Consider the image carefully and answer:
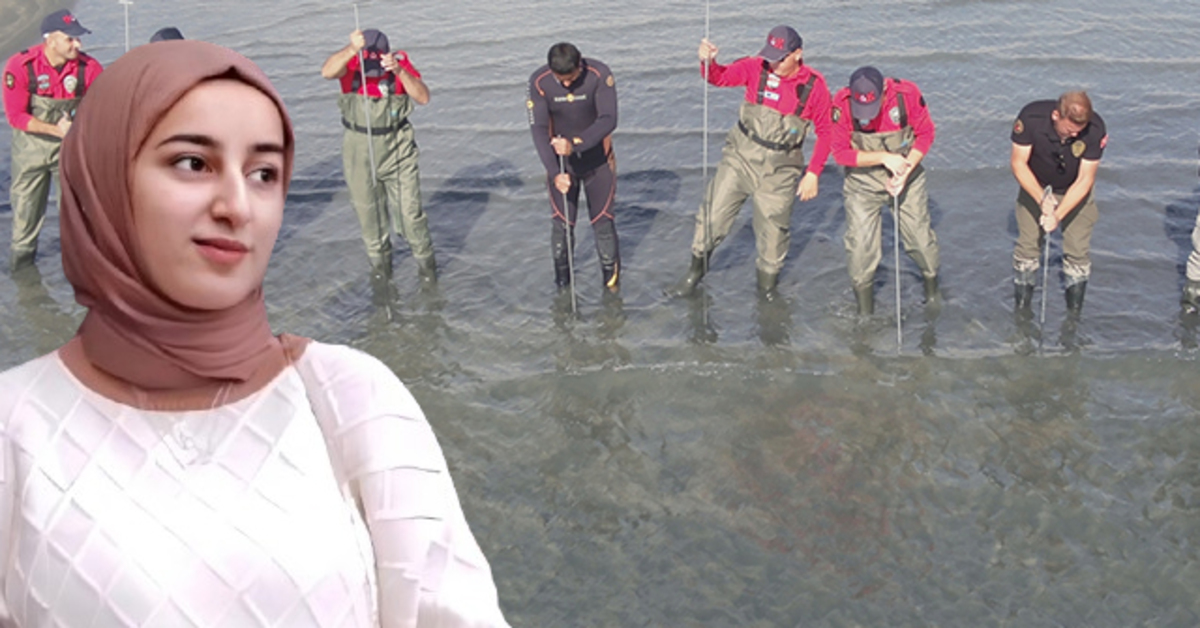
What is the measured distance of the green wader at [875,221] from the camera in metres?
9.96

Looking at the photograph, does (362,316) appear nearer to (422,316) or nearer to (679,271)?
(422,316)

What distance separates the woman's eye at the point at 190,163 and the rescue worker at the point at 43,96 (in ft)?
30.7

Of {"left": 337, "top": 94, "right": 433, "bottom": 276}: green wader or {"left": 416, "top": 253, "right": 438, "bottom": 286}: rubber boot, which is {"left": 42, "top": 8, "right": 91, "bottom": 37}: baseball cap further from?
{"left": 416, "top": 253, "right": 438, "bottom": 286}: rubber boot

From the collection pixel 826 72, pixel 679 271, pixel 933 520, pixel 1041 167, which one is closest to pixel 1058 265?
pixel 1041 167

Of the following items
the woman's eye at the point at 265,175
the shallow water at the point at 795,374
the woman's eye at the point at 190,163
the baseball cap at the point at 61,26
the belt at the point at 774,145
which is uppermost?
the woman's eye at the point at 190,163

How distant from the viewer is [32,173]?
443 inches

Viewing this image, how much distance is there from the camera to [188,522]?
1.80 meters

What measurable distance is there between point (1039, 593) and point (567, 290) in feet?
16.1

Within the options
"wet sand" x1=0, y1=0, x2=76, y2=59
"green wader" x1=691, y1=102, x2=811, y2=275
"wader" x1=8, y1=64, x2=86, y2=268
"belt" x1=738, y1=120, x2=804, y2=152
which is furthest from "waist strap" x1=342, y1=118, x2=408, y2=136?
"wet sand" x1=0, y1=0, x2=76, y2=59

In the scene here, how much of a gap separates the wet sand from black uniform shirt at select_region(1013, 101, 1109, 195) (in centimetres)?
1495

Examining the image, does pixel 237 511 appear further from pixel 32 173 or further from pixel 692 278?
pixel 32 173

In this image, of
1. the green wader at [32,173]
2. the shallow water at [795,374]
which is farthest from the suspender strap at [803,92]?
the green wader at [32,173]

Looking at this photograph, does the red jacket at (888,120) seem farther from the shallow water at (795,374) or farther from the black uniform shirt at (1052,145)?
the shallow water at (795,374)

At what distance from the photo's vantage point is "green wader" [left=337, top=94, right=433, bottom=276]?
10.5m
